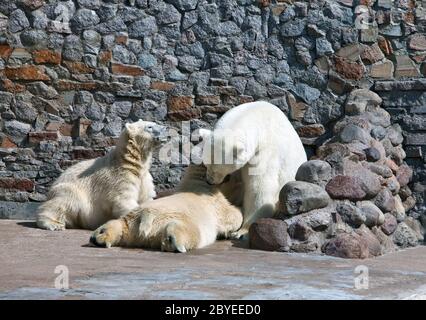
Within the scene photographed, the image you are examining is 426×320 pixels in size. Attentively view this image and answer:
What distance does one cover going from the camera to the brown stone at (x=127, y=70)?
31.9 feet

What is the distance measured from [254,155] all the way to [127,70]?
2.46 meters

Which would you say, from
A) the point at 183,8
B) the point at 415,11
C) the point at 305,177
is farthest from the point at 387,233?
the point at 183,8

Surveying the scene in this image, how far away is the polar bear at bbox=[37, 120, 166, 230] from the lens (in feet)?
25.8

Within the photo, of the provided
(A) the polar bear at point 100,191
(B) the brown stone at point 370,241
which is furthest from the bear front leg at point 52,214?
(B) the brown stone at point 370,241

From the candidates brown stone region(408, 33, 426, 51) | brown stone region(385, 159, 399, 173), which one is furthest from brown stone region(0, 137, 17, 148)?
brown stone region(408, 33, 426, 51)

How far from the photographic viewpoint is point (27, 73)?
9688 millimetres

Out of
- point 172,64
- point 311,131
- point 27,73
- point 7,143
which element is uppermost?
point 172,64

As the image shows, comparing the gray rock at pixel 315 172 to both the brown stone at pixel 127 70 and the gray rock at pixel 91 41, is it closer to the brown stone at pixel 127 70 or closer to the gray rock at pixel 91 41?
the brown stone at pixel 127 70

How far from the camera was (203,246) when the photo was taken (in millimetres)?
7055

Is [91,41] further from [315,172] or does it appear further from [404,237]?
[404,237]

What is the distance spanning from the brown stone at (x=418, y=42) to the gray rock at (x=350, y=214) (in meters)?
2.80

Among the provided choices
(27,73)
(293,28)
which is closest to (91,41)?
(27,73)

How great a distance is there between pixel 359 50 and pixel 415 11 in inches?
27.2

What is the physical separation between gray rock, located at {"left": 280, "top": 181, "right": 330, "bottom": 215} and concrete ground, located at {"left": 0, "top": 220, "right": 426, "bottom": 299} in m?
0.45
